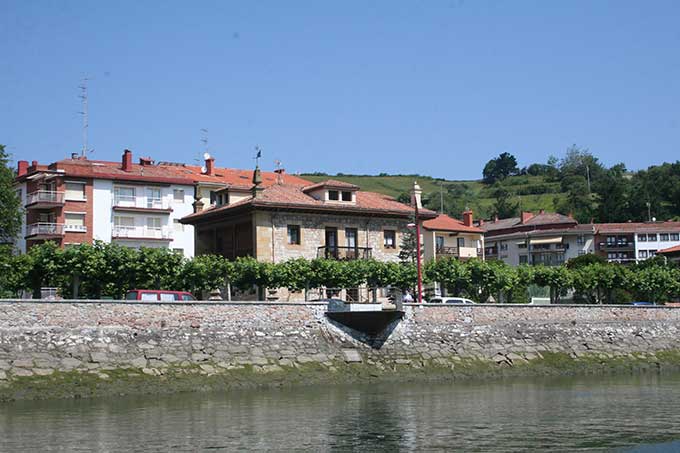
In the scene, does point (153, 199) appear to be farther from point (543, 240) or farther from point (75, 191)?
point (543, 240)

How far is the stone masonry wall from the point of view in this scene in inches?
1462

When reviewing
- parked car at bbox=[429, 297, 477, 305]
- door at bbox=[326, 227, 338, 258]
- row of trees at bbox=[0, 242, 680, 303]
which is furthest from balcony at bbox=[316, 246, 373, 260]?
parked car at bbox=[429, 297, 477, 305]

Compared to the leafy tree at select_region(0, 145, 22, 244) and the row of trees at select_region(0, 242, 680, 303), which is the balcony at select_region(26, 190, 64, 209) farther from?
the row of trees at select_region(0, 242, 680, 303)

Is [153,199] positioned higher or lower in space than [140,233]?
higher

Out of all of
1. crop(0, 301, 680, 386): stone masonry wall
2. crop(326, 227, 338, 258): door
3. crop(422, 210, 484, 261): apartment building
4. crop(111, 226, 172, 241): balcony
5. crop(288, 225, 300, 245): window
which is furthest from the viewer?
crop(422, 210, 484, 261): apartment building

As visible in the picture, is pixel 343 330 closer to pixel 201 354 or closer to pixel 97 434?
pixel 201 354

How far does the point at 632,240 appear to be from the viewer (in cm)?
13138

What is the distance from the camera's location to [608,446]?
79.9 feet

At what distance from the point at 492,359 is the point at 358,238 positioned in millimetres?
17084

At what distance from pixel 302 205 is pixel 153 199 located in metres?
28.7

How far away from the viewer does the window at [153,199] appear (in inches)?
3290

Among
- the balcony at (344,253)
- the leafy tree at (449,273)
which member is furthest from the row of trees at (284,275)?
the balcony at (344,253)

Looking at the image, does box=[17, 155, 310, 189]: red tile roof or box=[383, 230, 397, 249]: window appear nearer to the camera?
box=[383, 230, 397, 249]: window

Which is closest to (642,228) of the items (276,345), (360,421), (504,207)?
(504,207)
